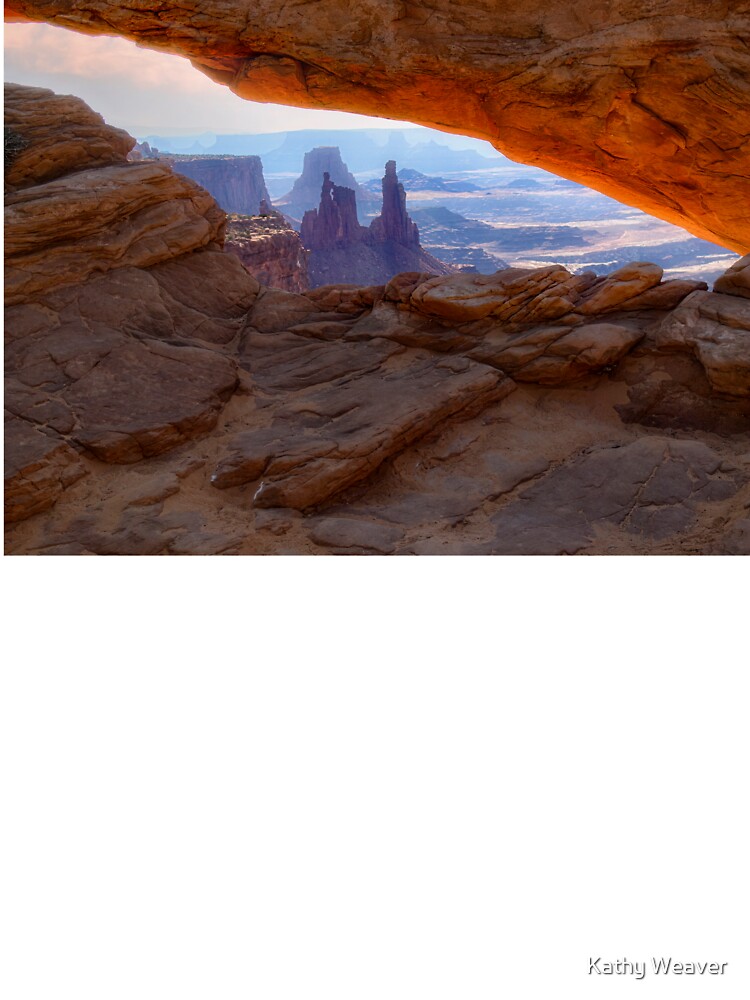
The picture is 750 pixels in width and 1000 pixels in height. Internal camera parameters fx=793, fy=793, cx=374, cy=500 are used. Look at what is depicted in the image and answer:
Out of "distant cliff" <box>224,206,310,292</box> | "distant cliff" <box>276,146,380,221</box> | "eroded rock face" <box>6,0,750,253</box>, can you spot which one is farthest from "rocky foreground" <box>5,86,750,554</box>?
"distant cliff" <box>276,146,380,221</box>

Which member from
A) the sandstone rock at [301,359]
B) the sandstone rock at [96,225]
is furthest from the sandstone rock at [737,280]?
the sandstone rock at [96,225]

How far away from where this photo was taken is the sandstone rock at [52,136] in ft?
33.1

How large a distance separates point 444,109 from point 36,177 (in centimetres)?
552

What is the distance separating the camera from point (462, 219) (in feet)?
341

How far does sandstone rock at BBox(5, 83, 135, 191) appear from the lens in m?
10.1

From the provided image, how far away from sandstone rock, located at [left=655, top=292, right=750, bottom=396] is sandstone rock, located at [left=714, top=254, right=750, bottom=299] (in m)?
0.08

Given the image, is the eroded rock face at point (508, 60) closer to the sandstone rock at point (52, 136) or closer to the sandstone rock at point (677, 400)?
the sandstone rock at point (52, 136)

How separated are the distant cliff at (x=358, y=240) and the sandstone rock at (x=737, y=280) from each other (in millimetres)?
62644

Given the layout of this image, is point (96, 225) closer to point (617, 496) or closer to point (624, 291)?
Result: point (624, 291)

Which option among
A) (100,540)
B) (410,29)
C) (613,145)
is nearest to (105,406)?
(100,540)

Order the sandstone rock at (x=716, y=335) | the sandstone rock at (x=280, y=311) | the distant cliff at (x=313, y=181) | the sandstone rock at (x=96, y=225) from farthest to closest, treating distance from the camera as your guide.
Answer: the distant cliff at (x=313, y=181)
the sandstone rock at (x=280, y=311)
the sandstone rock at (x=96, y=225)
the sandstone rock at (x=716, y=335)

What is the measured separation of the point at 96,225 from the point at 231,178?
8602cm

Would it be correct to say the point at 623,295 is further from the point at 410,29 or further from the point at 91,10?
the point at 91,10

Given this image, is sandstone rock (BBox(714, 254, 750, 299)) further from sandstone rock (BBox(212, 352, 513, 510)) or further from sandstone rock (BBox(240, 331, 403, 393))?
sandstone rock (BBox(240, 331, 403, 393))
